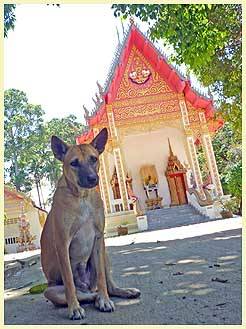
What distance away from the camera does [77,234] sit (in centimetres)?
253

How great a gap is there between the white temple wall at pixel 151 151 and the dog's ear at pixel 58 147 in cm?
1225

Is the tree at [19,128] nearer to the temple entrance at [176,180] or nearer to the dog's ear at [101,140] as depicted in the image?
the temple entrance at [176,180]

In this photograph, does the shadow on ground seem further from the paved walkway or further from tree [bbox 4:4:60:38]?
tree [bbox 4:4:60:38]

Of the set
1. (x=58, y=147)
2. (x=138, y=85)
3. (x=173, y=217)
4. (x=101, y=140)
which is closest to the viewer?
(x=58, y=147)

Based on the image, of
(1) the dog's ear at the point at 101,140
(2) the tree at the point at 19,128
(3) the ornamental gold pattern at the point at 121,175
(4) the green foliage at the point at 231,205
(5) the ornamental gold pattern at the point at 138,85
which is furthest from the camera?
(2) the tree at the point at 19,128

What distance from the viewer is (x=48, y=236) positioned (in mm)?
2738

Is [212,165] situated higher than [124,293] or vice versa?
[212,165]

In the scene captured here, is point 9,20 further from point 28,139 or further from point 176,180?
point 28,139

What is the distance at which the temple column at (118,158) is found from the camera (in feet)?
43.2

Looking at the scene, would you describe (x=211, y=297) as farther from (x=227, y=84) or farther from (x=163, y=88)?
(x=163, y=88)

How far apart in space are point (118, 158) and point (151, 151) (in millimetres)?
2334

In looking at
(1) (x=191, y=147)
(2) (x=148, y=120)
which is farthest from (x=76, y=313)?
(2) (x=148, y=120)

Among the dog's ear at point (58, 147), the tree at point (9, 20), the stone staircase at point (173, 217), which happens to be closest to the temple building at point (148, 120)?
the stone staircase at point (173, 217)

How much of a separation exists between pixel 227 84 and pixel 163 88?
578cm
